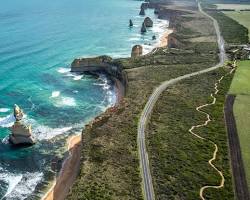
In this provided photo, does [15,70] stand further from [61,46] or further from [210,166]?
[210,166]

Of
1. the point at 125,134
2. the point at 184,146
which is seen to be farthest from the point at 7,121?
the point at 184,146

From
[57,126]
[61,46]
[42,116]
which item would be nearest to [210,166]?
[57,126]

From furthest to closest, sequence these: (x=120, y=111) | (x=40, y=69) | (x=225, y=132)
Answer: (x=40, y=69)
(x=120, y=111)
(x=225, y=132)

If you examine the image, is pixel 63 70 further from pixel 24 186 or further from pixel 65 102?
pixel 24 186

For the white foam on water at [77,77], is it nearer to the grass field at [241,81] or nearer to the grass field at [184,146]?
the grass field at [184,146]

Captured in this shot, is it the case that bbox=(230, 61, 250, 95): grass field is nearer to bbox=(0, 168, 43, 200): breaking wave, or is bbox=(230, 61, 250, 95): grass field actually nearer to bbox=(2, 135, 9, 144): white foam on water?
bbox=(0, 168, 43, 200): breaking wave

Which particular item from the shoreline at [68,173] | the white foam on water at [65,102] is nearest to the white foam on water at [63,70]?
the white foam on water at [65,102]

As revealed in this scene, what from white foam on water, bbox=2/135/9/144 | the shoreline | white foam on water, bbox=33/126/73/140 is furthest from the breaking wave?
white foam on water, bbox=33/126/73/140

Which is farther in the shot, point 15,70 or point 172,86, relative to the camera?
point 15,70
